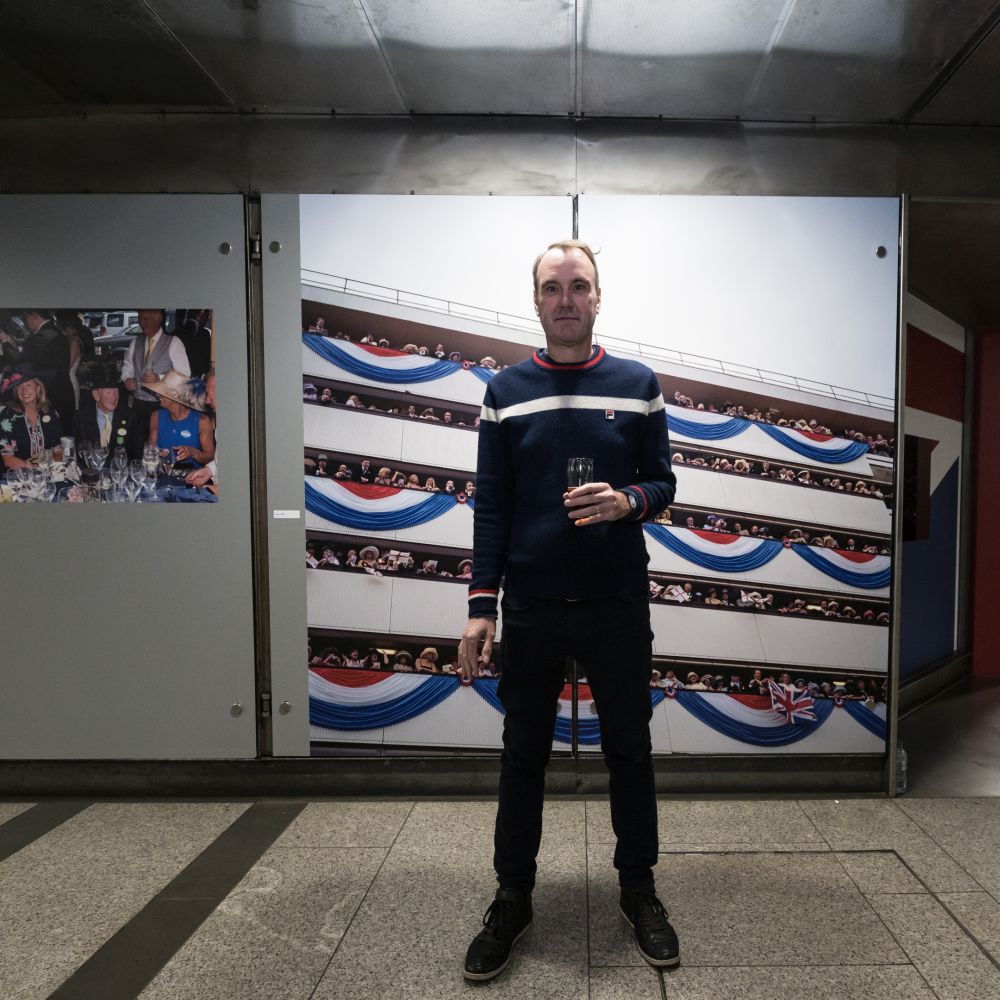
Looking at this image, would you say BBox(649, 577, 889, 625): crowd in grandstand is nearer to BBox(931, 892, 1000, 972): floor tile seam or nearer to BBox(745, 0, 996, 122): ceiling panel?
BBox(931, 892, 1000, 972): floor tile seam

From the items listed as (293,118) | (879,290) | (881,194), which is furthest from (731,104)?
(293,118)

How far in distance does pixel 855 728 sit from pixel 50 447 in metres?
3.32

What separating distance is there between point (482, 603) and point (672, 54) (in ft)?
6.70

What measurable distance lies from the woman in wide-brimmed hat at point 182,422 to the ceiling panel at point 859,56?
2419mm

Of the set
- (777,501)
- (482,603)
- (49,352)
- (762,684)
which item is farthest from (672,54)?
(49,352)

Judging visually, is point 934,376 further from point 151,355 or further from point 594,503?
point 151,355

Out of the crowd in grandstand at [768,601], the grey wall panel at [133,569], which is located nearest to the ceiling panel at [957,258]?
the crowd in grandstand at [768,601]

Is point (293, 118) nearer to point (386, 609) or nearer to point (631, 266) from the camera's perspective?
point (631, 266)

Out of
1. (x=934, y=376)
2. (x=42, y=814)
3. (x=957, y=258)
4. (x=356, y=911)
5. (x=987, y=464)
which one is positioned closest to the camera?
(x=356, y=911)

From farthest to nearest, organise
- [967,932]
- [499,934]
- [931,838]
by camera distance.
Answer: [931,838] < [967,932] < [499,934]

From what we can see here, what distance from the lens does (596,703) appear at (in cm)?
171

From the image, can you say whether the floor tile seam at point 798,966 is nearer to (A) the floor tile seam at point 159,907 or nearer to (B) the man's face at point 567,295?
(A) the floor tile seam at point 159,907

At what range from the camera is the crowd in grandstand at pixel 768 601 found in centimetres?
260

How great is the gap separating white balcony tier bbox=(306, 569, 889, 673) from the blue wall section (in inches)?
54.5
